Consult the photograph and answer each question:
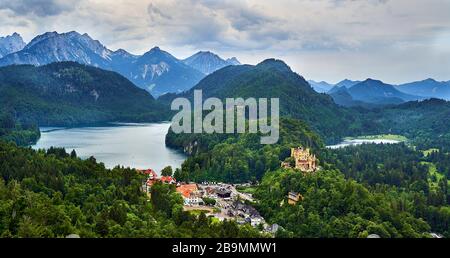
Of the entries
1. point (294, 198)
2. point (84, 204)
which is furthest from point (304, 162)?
point (84, 204)

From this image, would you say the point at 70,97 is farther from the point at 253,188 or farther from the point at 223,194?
the point at 223,194

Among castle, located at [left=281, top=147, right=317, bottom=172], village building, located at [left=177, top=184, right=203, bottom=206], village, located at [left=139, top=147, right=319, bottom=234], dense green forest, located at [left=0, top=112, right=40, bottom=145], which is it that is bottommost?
village, located at [left=139, top=147, right=319, bottom=234]

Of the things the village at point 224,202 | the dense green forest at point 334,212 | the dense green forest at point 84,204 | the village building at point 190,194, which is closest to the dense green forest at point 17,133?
the dense green forest at point 84,204

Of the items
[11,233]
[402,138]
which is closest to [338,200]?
[11,233]

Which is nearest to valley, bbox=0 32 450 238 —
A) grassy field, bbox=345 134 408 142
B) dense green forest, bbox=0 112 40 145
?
grassy field, bbox=345 134 408 142

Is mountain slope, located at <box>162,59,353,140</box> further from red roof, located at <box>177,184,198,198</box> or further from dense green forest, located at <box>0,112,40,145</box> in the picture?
red roof, located at <box>177,184,198,198</box>
